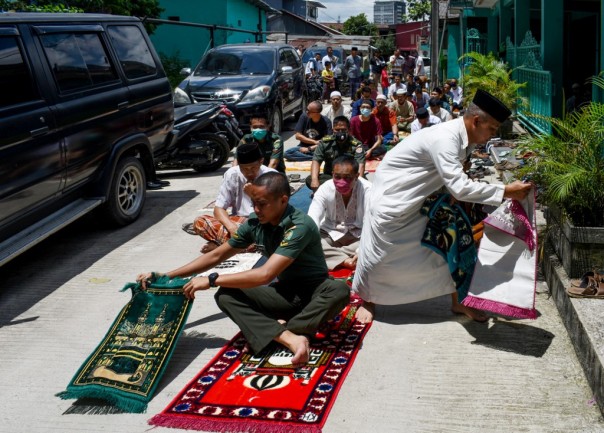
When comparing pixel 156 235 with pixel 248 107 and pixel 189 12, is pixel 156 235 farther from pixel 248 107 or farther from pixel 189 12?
pixel 189 12

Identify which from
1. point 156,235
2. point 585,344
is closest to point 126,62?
point 156,235

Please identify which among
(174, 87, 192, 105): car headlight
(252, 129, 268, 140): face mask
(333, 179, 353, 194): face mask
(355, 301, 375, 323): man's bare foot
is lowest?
(355, 301, 375, 323): man's bare foot

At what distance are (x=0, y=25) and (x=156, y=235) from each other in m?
2.65

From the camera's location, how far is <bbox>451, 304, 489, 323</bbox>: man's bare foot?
5238 mm

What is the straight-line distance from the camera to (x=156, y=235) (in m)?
8.02

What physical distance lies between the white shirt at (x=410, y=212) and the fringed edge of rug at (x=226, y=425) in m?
1.61

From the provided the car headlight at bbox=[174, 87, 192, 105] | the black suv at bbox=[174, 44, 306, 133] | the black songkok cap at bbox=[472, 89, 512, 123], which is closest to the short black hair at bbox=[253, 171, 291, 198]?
the black songkok cap at bbox=[472, 89, 512, 123]

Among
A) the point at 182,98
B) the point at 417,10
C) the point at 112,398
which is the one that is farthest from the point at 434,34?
the point at 417,10

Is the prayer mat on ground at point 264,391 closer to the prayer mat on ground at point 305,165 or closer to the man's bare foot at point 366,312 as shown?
the man's bare foot at point 366,312

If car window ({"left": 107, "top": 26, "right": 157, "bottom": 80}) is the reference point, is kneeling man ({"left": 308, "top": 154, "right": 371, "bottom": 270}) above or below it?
below

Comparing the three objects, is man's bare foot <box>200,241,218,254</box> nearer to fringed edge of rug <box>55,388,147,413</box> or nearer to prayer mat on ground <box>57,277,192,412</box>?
prayer mat on ground <box>57,277,192,412</box>

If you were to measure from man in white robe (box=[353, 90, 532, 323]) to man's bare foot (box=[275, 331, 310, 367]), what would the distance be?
2.65 ft

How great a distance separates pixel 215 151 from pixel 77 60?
14.2 ft

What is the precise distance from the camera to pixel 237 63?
593 inches
